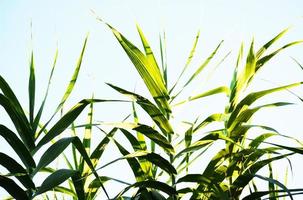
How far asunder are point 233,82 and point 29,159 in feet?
2.61

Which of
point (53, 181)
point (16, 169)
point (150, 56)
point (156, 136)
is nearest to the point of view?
point (53, 181)

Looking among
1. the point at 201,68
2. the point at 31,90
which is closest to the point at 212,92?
the point at 201,68

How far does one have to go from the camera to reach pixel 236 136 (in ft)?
4.50

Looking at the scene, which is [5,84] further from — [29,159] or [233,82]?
[233,82]

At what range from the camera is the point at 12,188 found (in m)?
1.23

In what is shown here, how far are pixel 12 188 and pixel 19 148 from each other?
125mm

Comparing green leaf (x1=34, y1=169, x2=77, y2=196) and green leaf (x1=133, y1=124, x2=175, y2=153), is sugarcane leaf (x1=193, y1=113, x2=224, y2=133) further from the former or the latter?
green leaf (x1=34, y1=169, x2=77, y2=196)

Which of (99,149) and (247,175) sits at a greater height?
(99,149)

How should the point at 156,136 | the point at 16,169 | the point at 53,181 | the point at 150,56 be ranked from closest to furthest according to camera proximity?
the point at 53,181 < the point at 16,169 < the point at 156,136 < the point at 150,56

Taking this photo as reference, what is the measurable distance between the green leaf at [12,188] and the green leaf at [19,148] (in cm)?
8

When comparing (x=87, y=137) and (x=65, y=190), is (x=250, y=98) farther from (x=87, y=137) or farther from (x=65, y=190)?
(x=65, y=190)

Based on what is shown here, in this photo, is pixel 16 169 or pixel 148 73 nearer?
pixel 16 169

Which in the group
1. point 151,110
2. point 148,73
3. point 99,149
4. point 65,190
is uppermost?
point 148,73

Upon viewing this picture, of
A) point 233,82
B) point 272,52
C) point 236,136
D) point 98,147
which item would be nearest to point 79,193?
point 98,147
